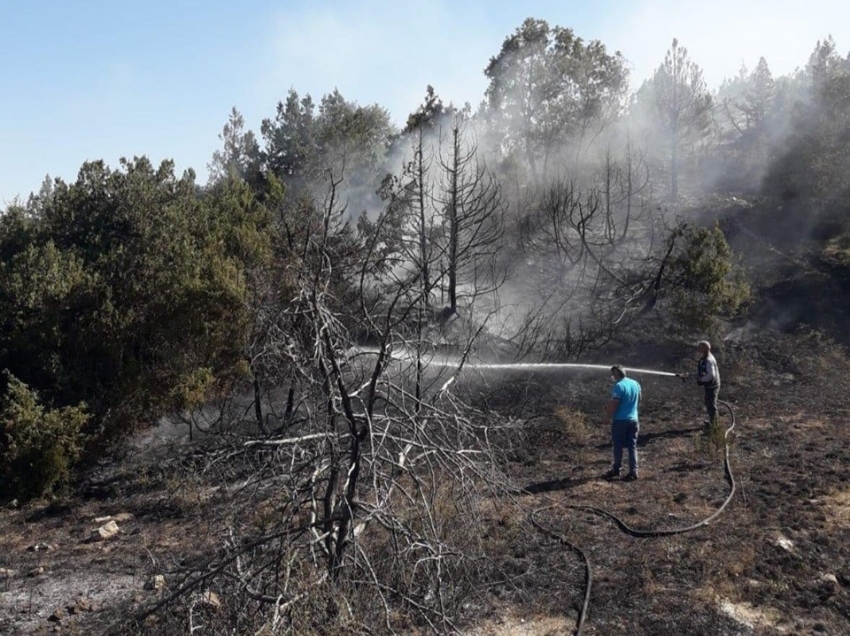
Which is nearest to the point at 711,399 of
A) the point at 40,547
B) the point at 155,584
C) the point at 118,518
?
the point at 155,584

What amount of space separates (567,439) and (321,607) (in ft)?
23.7

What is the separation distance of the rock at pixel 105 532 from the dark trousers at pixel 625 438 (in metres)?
5.95

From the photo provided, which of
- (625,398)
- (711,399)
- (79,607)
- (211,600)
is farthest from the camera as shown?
(711,399)

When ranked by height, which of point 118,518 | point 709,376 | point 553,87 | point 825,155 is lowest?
point 118,518

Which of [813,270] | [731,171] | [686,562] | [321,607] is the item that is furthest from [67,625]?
[731,171]

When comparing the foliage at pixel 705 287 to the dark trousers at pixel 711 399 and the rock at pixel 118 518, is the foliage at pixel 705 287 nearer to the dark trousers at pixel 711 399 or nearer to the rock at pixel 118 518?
the dark trousers at pixel 711 399

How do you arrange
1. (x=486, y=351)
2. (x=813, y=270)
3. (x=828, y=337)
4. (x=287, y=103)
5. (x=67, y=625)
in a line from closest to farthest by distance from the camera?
(x=67, y=625)
(x=486, y=351)
(x=828, y=337)
(x=813, y=270)
(x=287, y=103)

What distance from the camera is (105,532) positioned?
8594 millimetres

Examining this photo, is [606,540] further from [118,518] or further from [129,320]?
[129,320]

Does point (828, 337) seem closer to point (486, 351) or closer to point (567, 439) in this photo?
point (486, 351)

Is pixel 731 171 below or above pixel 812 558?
above

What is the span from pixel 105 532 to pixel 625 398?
619 centimetres

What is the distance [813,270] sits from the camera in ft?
67.3

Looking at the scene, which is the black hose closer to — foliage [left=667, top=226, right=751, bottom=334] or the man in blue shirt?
the man in blue shirt
